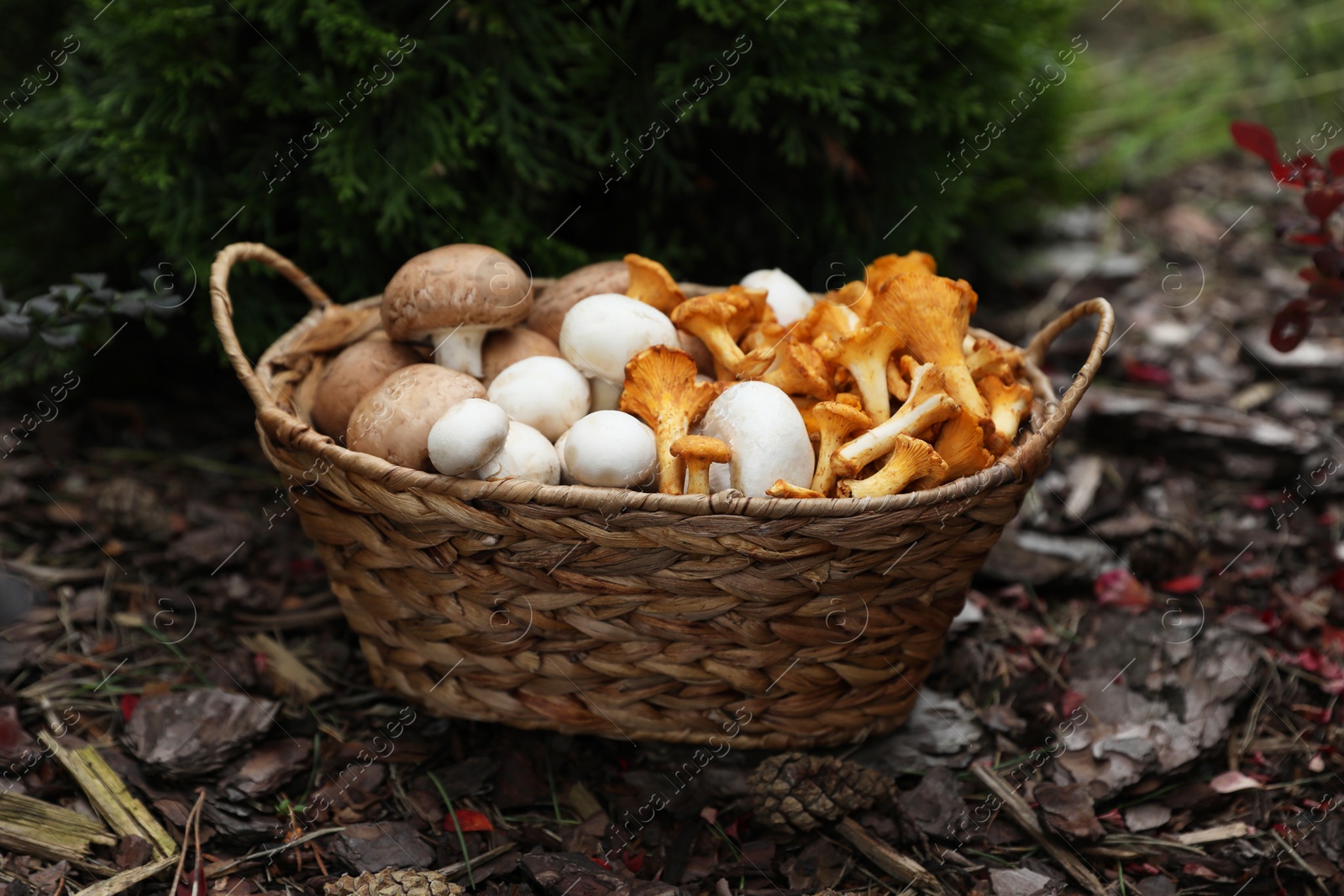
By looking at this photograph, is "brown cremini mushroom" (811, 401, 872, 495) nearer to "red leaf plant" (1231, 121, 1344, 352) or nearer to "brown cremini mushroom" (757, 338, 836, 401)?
"brown cremini mushroom" (757, 338, 836, 401)

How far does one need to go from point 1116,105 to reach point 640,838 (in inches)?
183

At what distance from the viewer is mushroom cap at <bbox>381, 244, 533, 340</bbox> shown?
201 cm

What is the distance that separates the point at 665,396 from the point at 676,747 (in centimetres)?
74

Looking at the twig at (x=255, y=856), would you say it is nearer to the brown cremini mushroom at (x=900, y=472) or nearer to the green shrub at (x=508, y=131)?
the brown cremini mushroom at (x=900, y=472)

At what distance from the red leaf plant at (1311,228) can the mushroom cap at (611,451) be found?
1.32m

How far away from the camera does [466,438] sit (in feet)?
5.49

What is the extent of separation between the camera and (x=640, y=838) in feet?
6.27

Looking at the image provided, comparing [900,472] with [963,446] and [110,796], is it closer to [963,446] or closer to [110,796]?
[963,446]

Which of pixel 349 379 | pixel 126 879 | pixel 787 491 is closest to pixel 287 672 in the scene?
pixel 126 879

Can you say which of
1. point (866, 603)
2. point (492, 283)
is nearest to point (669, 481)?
point (866, 603)

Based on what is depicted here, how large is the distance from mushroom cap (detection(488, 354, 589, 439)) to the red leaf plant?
55.7 inches

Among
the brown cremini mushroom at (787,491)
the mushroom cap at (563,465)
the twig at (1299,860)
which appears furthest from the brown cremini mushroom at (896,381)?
the twig at (1299,860)

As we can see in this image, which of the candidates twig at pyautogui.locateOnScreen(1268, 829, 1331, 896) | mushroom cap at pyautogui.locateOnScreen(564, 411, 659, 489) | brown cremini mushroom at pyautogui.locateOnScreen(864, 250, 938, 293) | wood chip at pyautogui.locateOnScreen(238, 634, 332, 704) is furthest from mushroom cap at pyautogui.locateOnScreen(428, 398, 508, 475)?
twig at pyautogui.locateOnScreen(1268, 829, 1331, 896)

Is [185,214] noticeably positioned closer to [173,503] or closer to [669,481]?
[173,503]
